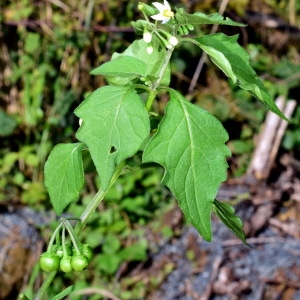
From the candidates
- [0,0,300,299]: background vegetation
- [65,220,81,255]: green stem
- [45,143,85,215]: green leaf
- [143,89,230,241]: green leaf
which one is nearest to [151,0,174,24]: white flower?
[143,89,230,241]: green leaf

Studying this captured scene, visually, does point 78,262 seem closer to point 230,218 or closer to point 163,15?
point 230,218

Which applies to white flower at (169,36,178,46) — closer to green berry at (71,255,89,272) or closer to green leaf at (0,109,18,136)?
green berry at (71,255,89,272)

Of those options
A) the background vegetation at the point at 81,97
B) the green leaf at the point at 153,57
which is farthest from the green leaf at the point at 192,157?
the background vegetation at the point at 81,97

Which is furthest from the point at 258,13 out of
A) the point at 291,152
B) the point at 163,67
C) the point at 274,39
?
the point at 163,67

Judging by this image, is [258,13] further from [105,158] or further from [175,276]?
[105,158]

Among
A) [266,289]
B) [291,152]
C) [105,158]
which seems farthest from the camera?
[291,152]

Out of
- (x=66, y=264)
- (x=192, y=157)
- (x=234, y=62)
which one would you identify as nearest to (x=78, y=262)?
(x=66, y=264)
